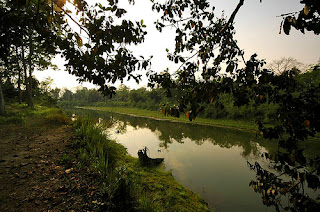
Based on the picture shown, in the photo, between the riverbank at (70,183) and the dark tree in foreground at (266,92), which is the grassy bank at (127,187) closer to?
the riverbank at (70,183)

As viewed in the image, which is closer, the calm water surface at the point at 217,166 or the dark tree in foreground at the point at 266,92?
the dark tree in foreground at the point at 266,92

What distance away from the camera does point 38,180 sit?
3.24 meters

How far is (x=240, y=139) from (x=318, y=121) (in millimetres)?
14014

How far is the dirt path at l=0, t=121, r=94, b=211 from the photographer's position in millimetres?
2623

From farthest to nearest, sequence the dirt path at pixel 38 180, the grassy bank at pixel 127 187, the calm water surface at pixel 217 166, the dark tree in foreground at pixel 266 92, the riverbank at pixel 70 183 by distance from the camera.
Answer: the calm water surface at pixel 217 166
the grassy bank at pixel 127 187
the riverbank at pixel 70 183
the dirt path at pixel 38 180
the dark tree in foreground at pixel 266 92

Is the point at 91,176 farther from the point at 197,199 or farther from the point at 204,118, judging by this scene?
the point at 204,118

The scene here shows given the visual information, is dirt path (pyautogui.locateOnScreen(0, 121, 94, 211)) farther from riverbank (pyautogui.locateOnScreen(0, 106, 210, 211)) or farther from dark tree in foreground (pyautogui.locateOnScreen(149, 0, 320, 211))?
dark tree in foreground (pyautogui.locateOnScreen(149, 0, 320, 211))

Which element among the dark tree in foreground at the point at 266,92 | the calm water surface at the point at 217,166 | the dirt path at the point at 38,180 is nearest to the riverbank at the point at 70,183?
the dirt path at the point at 38,180

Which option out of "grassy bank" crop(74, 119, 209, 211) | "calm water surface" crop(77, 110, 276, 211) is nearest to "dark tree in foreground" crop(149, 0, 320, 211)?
"grassy bank" crop(74, 119, 209, 211)

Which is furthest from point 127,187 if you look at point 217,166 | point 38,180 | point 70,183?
point 217,166

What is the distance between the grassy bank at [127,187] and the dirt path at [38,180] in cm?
41

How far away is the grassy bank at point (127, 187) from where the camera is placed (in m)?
2.99

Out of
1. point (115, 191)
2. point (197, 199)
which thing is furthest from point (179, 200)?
→ point (115, 191)

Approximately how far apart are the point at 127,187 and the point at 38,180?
1.93 meters
